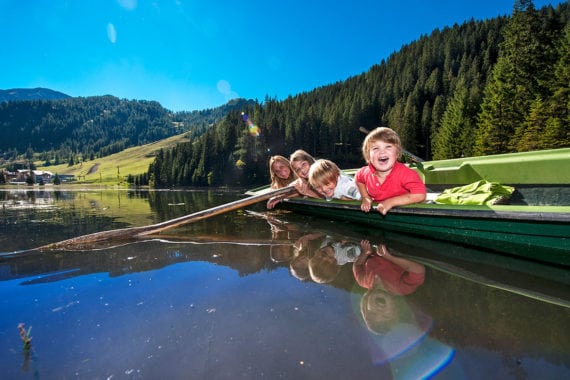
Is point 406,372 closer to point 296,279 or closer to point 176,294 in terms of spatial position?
point 296,279

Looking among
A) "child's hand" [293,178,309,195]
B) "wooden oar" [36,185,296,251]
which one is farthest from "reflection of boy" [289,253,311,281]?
"child's hand" [293,178,309,195]

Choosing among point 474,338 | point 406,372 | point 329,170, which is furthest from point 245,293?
point 329,170

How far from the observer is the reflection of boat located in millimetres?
3539

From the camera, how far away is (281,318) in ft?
7.91

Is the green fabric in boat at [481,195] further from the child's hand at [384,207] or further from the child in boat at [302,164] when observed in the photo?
the child in boat at [302,164]

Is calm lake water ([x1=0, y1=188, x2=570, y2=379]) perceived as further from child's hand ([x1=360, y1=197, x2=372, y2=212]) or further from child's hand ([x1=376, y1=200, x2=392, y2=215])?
child's hand ([x1=360, y1=197, x2=372, y2=212])

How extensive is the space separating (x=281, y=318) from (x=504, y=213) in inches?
133

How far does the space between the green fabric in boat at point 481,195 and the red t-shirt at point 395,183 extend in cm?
109

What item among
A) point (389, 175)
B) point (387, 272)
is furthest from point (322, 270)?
point (389, 175)

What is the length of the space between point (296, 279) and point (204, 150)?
9075 centimetres

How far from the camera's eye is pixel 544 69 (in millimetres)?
41844

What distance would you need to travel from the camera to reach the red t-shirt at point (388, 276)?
3008 millimetres

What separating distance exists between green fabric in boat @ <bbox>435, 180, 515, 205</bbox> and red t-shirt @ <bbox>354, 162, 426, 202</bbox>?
1089mm

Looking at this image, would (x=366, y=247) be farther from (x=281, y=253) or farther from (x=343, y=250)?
(x=281, y=253)
